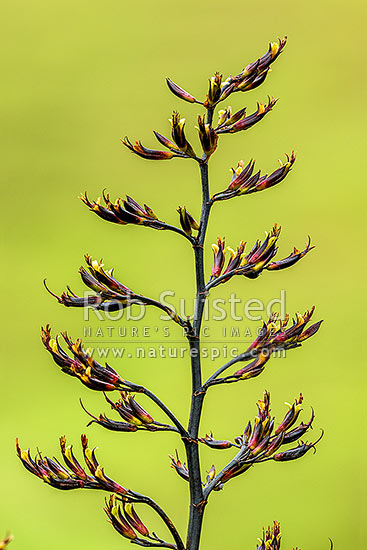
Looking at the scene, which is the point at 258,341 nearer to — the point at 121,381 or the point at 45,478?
the point at 121,381

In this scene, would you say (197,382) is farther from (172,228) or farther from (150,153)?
(150,153)

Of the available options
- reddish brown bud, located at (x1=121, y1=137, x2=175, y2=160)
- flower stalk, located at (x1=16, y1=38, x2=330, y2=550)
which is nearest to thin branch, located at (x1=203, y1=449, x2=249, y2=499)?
flower stalk, located at (x1=16, y1=38, x2=330, y2=550)

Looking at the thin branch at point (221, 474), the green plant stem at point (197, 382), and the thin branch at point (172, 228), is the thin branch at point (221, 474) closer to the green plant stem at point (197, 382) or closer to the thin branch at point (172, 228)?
the green plant stem at point (197, 382)

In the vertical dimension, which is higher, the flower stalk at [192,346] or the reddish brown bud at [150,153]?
the reddish brown bud at [150,153]

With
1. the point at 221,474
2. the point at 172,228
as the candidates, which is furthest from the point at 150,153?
the point at 221,474

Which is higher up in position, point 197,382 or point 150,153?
point 150,153

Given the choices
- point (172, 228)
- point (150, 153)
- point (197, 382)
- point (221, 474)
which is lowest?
point (221, 474)

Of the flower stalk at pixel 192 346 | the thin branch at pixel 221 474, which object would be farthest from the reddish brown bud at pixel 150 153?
the thin branch at pixel 221 474

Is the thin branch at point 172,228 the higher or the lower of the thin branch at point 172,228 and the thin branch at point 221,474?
the higher

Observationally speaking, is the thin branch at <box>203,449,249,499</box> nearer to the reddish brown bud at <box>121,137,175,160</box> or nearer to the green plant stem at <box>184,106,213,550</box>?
the green plant stem at <box>184,106,213,550</box>

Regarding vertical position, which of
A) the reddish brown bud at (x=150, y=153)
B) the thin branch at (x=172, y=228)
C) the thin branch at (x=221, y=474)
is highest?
the reddish brown bud at (x=150, y=153)

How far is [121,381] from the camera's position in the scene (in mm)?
1025

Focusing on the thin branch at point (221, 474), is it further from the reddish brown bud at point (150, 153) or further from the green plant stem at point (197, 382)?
the reddish brown bud at point (150, 153)

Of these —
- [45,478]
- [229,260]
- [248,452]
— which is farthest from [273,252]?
[45,478]
